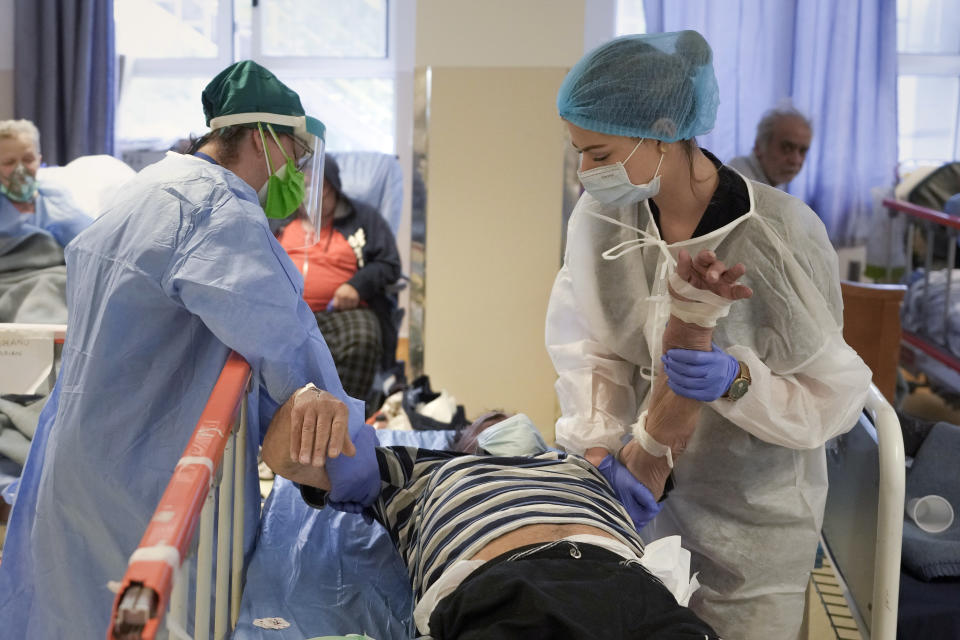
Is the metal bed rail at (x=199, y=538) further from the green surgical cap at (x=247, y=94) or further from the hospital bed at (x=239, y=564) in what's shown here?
the green surgical cap at (x=247, y=94)

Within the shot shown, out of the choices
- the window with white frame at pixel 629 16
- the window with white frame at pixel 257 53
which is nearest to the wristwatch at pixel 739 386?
the window with white frame at pixel 629 16

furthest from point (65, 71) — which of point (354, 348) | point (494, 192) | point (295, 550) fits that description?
point (295, 550)

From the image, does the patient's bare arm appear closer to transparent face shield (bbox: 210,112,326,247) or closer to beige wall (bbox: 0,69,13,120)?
transparent face shield (bbox: 210,112,326,247)

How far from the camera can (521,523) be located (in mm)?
1403

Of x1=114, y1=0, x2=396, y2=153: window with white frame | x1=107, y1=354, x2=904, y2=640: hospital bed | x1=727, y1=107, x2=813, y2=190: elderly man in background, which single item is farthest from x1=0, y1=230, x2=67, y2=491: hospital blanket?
x1=727, y1=107, x2=813, y2=190: elderly man in background

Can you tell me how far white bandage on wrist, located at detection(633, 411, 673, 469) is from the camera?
1.58 m

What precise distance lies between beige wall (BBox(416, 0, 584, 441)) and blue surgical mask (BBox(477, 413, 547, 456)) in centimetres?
120

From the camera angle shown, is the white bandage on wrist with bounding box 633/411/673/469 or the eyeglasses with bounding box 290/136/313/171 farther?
the eyeglasses with bounding box 290/136/313/171

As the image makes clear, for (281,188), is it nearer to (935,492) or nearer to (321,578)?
(321,578)

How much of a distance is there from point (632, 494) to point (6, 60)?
4.48m

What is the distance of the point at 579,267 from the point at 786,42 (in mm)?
3092

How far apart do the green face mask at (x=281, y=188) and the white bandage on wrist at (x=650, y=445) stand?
793 mm

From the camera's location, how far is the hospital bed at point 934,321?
3.21 meters

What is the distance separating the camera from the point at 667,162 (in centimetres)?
156
